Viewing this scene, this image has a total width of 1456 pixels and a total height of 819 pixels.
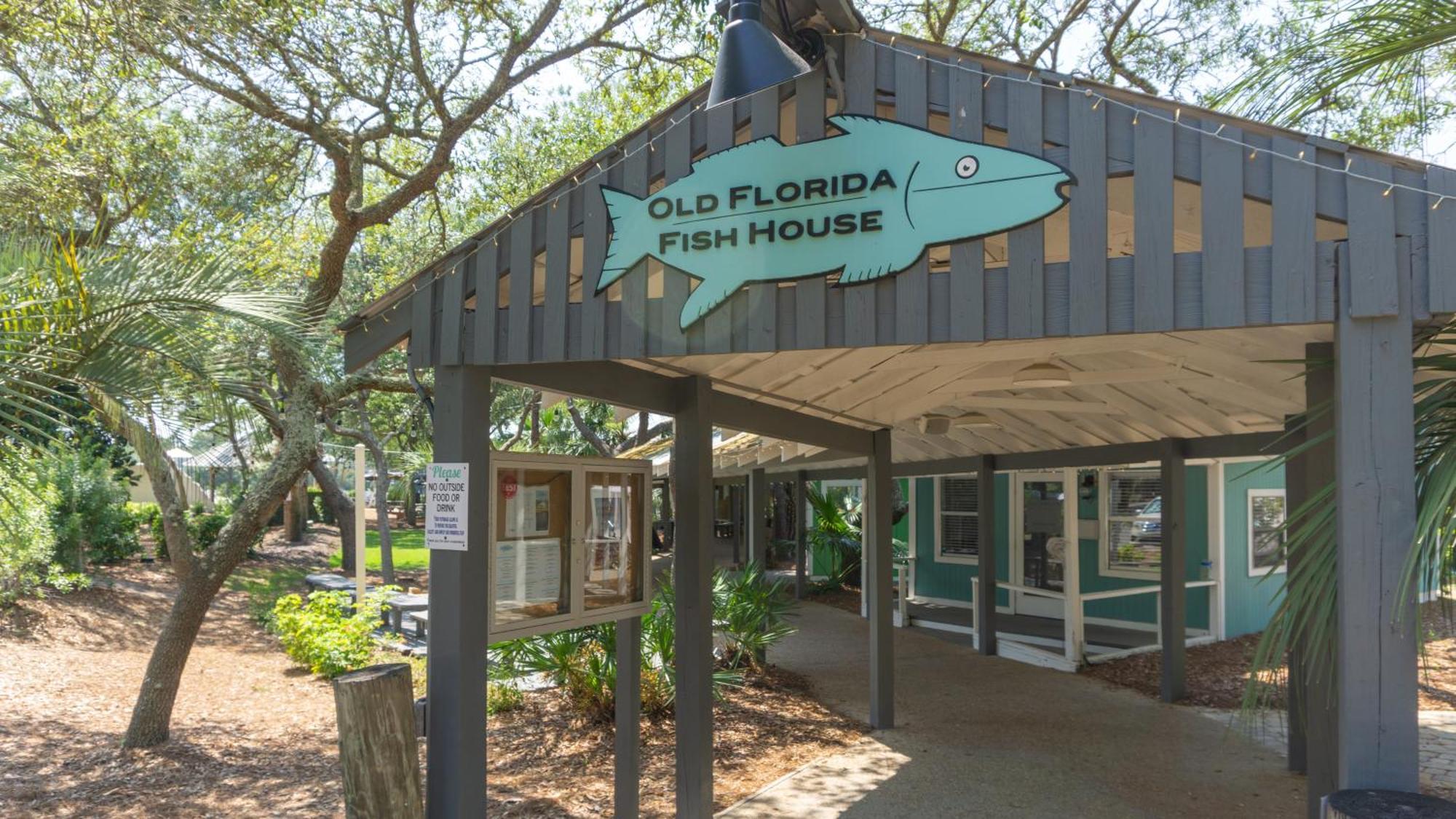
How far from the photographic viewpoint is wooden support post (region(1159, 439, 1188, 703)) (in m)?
8.62

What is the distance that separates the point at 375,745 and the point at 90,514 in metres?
14.7

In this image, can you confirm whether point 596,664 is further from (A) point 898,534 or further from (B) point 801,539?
(A) point 898,534

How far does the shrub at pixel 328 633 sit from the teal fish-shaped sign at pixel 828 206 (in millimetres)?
7544

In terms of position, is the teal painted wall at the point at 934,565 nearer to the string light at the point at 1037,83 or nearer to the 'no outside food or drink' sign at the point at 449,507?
the string light at the point at 1037,83

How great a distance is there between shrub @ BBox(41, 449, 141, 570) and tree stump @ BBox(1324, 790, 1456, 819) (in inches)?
542

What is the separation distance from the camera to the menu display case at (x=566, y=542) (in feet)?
15.5

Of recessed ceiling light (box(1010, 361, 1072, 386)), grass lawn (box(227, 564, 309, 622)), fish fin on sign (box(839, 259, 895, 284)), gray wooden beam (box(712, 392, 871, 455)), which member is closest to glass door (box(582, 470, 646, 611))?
gray wooden beam (box(712, 392, 871, 455))

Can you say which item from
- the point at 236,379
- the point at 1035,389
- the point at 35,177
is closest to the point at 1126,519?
the point at 1035,389

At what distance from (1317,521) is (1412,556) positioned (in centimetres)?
31

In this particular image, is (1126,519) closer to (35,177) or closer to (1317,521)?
(1317,521)

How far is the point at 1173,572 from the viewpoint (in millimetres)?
8828

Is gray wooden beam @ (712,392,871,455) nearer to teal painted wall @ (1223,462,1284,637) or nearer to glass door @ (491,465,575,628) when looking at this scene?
glass door @ (491,465,575,628)

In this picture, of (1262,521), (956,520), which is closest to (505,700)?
(956,520)

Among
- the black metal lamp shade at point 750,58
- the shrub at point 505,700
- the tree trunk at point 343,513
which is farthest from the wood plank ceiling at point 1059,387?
the tree trunk at point 343,513
